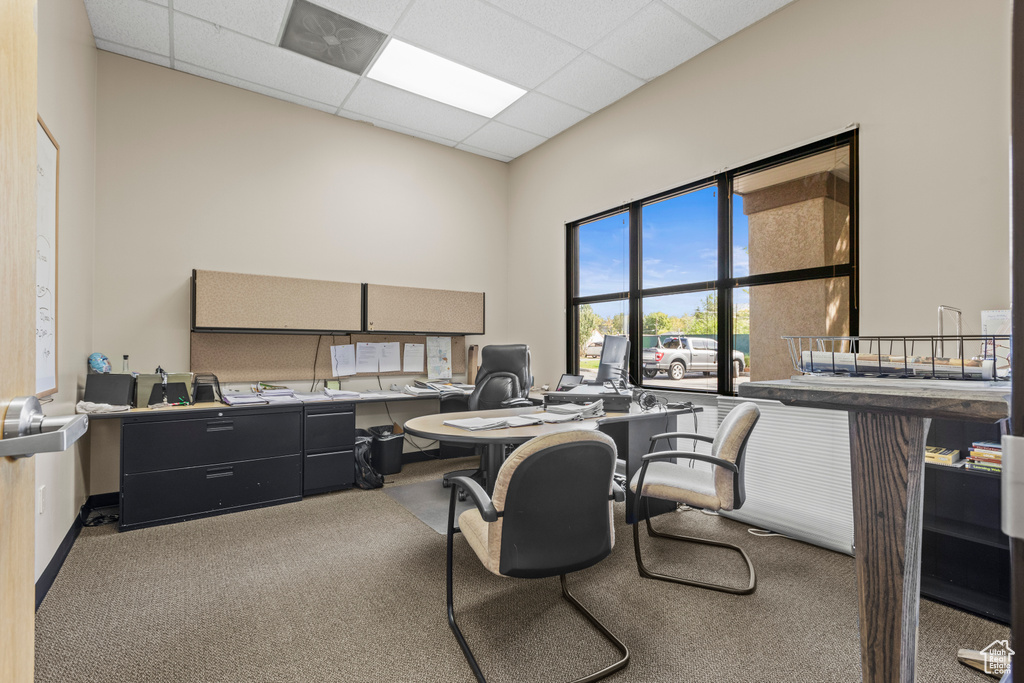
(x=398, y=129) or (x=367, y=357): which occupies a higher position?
(x=398, y=129)

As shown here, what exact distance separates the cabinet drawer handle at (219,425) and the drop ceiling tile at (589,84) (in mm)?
3506

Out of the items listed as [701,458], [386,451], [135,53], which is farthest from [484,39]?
[386,451]

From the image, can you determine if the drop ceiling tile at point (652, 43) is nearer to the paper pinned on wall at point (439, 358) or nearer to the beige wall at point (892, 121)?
the beige wall at point (892, 121)

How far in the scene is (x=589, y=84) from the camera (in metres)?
3.87

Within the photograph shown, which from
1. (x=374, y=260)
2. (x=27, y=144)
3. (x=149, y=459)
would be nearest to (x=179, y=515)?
(x=149, y=459)

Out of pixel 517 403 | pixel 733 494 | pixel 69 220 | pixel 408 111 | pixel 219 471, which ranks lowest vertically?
pixel 219 471

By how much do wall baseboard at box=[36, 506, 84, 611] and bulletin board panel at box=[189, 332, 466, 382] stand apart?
1.27m

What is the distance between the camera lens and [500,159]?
544 cm

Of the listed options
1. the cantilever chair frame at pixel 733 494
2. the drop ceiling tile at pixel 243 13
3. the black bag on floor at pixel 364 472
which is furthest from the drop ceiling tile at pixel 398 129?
the cantilever chair frame at pixel 733 494

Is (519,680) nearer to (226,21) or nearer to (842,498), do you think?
(842,498)

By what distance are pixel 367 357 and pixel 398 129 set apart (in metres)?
2.26

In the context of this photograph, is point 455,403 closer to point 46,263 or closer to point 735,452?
point 735,452

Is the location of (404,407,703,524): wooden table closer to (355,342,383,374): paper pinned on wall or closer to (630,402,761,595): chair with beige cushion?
(630,402,761,595): chair with beige cushion

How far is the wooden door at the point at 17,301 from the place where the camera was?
0.59 m
